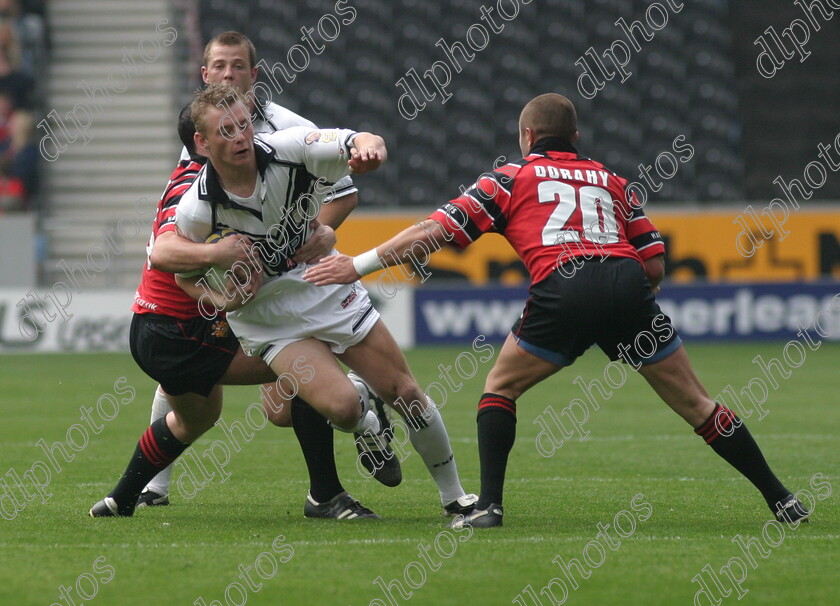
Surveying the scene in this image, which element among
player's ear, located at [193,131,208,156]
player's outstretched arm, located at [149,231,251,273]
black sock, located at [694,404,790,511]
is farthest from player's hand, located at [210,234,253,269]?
black sock, located at [694,404,790,511]

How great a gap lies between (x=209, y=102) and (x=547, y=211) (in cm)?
141

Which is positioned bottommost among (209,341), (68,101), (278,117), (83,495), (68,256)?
(68,256)

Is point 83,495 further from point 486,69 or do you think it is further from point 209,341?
point 486,69

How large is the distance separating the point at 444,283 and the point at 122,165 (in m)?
6.19

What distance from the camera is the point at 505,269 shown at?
17.1m

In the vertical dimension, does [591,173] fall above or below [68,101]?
above

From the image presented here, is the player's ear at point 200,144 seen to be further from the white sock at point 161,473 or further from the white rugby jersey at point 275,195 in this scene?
the white sock at point 161,473

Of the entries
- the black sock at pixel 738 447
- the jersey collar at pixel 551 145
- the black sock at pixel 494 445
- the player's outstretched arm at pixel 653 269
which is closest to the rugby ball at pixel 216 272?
the black sock at pixel 494 445


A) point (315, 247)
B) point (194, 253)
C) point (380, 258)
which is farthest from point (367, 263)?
point (194, 253)

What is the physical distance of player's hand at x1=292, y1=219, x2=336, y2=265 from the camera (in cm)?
529

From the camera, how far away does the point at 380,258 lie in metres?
4.95

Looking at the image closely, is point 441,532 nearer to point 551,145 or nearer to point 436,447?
point 436,447

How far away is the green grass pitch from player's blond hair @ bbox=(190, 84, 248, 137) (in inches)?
63.5

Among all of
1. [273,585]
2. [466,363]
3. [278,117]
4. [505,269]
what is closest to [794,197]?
[505,269]
